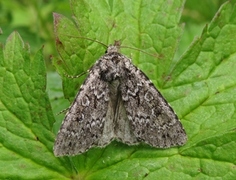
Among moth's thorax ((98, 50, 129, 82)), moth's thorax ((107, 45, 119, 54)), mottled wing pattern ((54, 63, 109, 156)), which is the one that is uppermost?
moth's thorax ((107, 45, 119, 54))

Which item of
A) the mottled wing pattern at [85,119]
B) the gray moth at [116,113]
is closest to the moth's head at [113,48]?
the gray moth at [116,113]

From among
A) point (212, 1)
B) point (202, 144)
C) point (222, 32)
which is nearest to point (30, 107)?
point (202, 144)

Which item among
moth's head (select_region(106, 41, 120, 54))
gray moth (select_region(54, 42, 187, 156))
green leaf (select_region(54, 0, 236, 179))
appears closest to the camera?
green leaf (select_region(54, 0, 236, 179))

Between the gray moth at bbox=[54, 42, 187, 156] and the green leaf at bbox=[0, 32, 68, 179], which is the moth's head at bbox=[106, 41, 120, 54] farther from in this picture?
the green leaf at bbox=[0, 32, 68, 179]

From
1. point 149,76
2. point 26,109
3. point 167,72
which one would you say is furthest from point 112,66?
point 26,109

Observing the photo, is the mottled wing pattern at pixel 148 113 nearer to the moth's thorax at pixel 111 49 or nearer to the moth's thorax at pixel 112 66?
the moth's thorax at pixel 112 66

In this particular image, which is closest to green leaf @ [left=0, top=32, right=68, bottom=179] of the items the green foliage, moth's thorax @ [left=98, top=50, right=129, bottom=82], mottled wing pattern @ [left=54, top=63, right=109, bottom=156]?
the green foliage

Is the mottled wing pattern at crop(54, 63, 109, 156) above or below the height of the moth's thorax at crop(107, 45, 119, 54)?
below

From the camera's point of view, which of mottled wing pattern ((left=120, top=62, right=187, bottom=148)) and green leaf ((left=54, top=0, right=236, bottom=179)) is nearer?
green leaf ((left=54, top=0, right=236, bottom=179))

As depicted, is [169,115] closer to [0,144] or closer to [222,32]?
[222,32]
